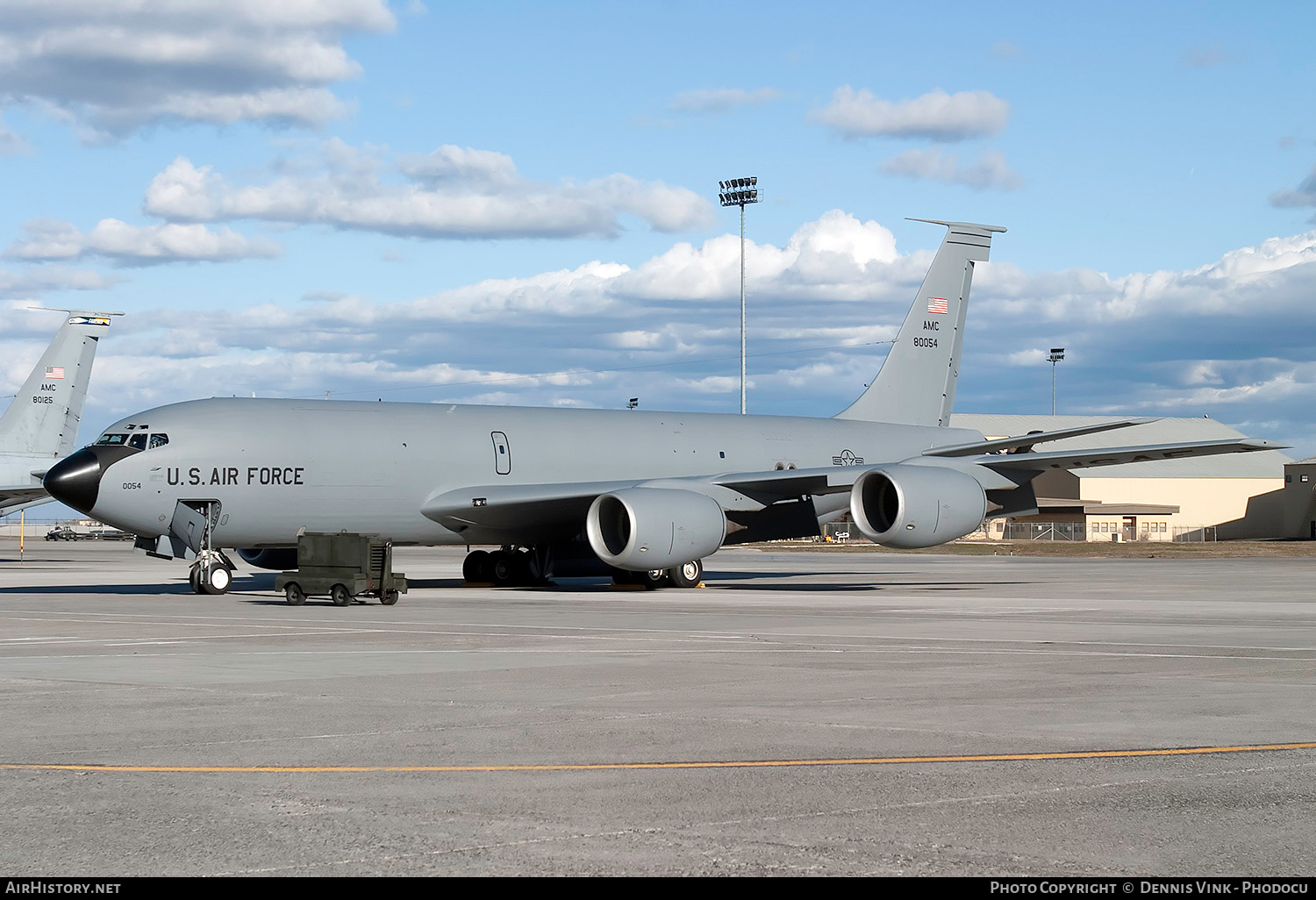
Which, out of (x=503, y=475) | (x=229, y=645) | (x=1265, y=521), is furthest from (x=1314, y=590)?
(x=1265, y=521)

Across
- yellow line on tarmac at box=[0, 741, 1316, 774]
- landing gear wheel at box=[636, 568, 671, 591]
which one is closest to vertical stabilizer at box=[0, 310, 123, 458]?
landing gear wheel at box=[636, 568, 671, 591]

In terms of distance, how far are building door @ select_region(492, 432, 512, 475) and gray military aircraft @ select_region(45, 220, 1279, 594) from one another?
0.05m

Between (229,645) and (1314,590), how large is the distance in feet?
87.5

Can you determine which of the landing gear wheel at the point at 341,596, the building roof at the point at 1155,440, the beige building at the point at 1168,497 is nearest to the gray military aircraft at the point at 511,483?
the landing gear wheel at the point at 341,596

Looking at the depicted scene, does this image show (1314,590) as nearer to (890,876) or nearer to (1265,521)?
(890,876)

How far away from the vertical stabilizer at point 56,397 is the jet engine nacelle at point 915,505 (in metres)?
36.9

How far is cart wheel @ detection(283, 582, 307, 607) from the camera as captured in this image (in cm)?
2858

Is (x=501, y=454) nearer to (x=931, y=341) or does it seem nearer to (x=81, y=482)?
(x=81, y=482)

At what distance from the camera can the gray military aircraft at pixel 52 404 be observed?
183ft

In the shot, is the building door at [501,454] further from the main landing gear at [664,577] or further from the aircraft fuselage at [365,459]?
the main landing gear at [664,577]

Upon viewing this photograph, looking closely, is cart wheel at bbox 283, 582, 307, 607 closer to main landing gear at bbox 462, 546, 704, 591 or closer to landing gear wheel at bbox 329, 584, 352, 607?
landing gear wheel at bbox 329, 584, 352, 607

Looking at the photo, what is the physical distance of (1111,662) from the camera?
1652 centimetres

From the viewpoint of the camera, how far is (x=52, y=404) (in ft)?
187

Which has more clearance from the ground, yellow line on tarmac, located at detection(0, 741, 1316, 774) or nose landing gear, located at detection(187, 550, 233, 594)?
nose landing gear, located at detection(187, 550, 233, 594)
